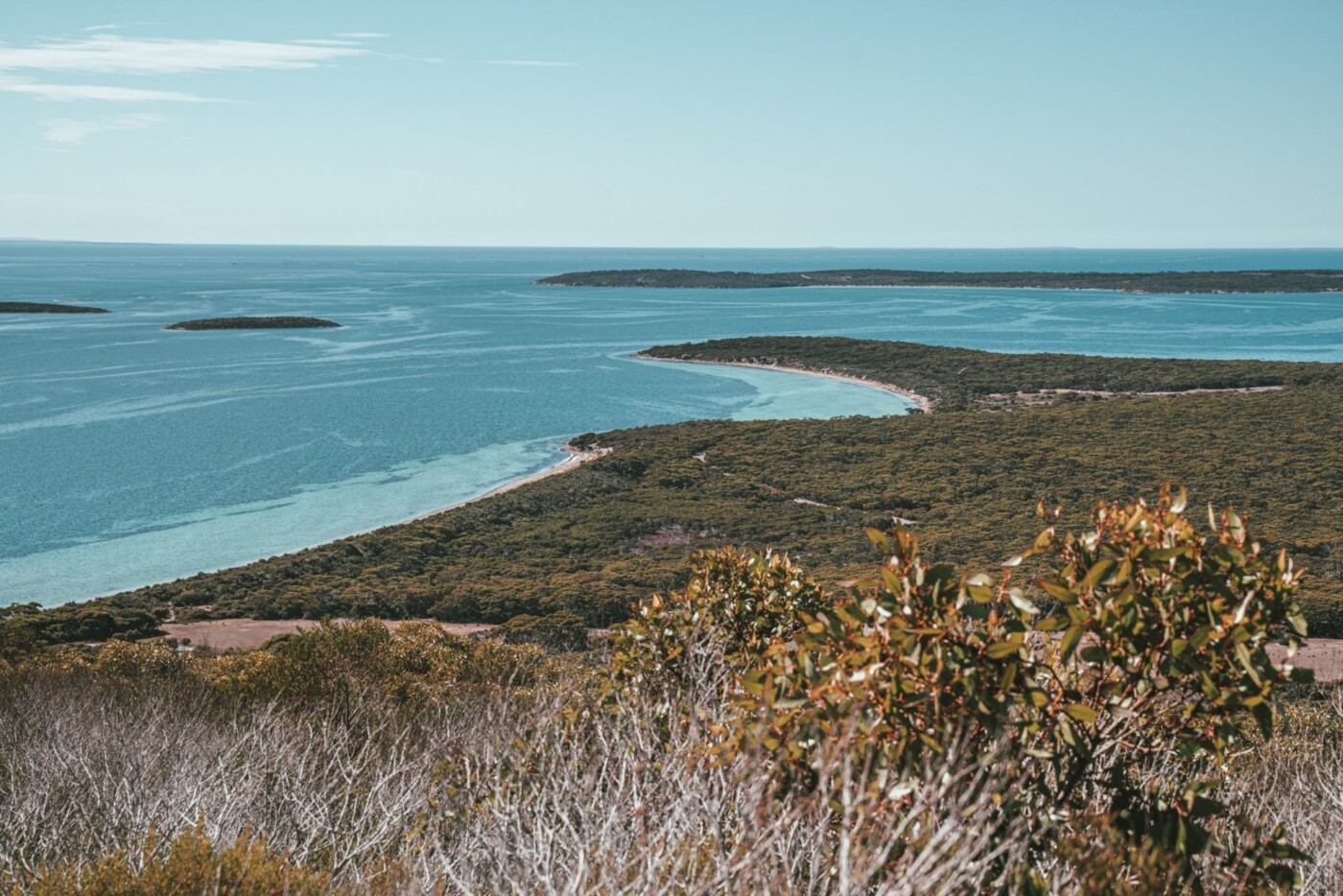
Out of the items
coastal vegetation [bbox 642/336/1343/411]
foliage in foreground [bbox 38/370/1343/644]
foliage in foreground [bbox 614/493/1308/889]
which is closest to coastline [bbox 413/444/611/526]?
foliage in foreground [bbox 38/370/1343/644]

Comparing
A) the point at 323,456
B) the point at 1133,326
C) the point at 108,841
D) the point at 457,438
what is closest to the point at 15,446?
the point at 323,456

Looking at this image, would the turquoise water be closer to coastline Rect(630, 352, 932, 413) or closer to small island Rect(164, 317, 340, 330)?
coastline Rect(630, 352, 932, 413)

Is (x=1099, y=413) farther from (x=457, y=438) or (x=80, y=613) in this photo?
(x=80, y=613)

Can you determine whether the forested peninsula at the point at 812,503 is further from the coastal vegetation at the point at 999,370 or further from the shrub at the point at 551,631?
the shrub at the point at 551,631

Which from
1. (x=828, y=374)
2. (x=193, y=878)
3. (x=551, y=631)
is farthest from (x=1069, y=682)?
(x=828, y=374)

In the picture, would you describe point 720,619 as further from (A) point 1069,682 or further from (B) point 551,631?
(B) point 551,631

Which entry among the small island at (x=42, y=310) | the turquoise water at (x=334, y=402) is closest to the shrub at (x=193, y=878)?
the turquoise water at (x=334, y=402)
